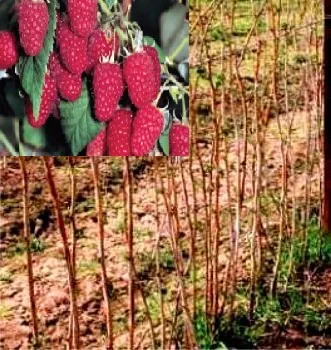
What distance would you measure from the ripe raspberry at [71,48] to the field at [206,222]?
25cm

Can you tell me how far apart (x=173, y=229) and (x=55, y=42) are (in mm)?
597

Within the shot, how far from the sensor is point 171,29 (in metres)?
1.88

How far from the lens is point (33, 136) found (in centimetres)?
180

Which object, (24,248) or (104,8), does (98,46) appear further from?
(24,248)

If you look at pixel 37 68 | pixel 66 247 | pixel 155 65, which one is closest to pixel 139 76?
pixel 155 65

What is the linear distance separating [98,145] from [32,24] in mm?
356

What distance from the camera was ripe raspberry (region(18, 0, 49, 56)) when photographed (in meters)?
1.75

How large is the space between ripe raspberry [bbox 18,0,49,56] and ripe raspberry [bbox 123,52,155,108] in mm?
234

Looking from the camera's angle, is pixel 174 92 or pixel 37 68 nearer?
pixel 37 68

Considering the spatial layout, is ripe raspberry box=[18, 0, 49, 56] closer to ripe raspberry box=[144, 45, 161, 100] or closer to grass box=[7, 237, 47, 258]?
ripe raspberry box=[144, 45, 161, 100]

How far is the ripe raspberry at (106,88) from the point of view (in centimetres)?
181

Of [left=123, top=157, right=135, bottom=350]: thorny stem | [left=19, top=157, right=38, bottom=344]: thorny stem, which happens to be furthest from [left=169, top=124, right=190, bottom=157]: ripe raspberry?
[left=19, top=157, right=38, bottom=344]: thorny stem

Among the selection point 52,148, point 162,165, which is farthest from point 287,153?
point 52,148

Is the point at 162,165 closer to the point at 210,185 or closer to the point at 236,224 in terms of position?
the point at 210,185
